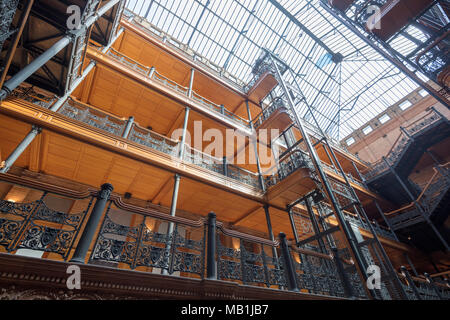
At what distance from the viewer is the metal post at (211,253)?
3660 mm

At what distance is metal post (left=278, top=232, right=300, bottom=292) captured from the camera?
4.66m

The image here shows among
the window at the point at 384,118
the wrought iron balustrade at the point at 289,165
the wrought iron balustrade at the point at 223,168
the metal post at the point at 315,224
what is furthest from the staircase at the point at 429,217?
the window at the point at 384,118

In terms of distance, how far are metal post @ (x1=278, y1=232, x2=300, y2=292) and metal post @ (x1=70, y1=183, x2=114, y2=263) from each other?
384cm

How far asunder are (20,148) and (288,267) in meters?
7.18

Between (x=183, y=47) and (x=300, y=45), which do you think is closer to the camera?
(x=183, y=47)

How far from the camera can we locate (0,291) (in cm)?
227

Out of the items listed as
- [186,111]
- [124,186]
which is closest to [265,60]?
[186,111]

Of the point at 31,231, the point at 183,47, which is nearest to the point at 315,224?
the point at 31,231

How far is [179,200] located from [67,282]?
7.30 metres

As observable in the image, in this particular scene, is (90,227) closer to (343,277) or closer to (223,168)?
(343,277)

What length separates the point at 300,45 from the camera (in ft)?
63.0

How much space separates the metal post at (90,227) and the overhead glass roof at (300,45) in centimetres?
1605
